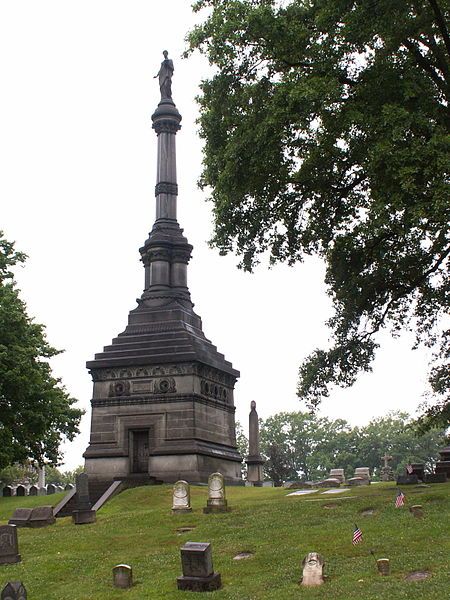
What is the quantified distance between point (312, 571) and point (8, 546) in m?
7.82

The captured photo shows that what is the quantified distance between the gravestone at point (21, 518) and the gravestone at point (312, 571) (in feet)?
43.6

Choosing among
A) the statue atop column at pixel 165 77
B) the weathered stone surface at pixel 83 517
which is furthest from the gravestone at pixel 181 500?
the statue atop column at pixel 165 77

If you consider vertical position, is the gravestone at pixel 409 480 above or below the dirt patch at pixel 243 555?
above

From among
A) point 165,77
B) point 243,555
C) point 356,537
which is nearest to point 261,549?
point 243,555

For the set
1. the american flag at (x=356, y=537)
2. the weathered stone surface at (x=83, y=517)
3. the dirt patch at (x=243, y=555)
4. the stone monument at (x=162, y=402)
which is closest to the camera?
the american flag at (x=356, y=537)

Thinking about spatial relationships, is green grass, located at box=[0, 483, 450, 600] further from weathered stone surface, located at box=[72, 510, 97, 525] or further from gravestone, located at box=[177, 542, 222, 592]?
weathered stone surface, located at box=[72, 510, 97, 525]

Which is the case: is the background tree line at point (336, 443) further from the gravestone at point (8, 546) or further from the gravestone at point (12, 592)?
the gravestone at point (12, 592)

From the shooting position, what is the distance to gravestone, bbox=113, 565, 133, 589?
13.9 m

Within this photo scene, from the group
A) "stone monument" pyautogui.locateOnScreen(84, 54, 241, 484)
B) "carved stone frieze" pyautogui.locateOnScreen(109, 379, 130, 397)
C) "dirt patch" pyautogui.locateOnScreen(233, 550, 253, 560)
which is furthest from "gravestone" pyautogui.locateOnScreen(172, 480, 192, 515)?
"carved stone frieze" pyautogui.locateOnScreen(109, 379, 130, 397)

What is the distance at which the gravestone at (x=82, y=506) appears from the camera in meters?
22.9

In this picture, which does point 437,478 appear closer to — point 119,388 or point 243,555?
point 243,555

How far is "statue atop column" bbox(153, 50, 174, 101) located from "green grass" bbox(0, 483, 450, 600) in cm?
2740

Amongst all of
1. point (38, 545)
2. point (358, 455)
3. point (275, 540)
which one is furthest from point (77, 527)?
point (358, 455)

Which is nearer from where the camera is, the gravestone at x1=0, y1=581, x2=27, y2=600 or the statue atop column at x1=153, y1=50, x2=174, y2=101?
the gravestone at x1=0, y1=581, x2=27, y2=600
